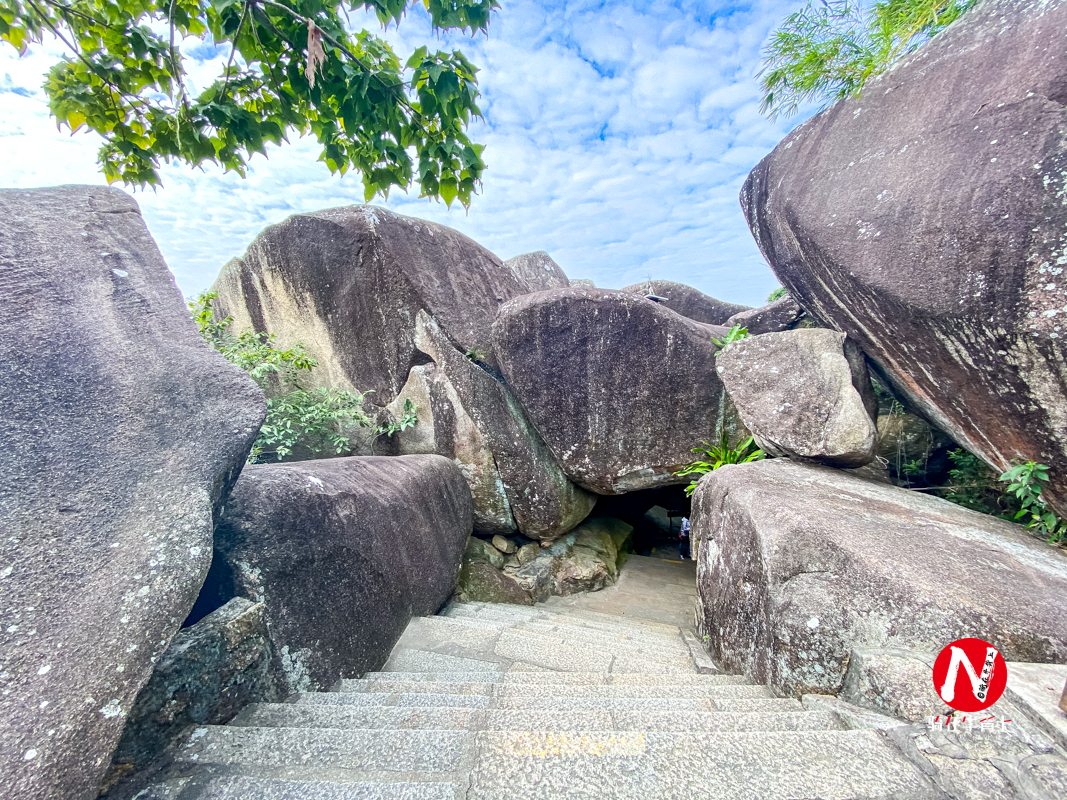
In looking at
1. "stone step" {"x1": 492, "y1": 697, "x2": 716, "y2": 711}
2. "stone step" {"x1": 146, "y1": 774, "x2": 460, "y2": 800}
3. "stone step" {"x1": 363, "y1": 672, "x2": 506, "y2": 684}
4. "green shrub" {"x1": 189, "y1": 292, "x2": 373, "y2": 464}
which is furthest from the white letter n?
"green shrub" {"x1": 189, "y1": 292, "x2": 373, "y2": 464}

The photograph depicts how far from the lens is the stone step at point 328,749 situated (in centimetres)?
140

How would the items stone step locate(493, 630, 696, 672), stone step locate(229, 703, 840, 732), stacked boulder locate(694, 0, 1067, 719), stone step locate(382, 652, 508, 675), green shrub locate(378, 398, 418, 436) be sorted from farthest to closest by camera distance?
green shrub locate(378, 398, 418, 436), stone step locate(493, 630, 696, 672), stone step locate(382, 652, 508, 675), stacked boulder locate(694, 0, 1067, 719), stone step locate(229, 703, 840, 732)

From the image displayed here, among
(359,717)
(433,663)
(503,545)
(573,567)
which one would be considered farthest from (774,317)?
(359,717)

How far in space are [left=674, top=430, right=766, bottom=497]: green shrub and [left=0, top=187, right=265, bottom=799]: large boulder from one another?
504cm

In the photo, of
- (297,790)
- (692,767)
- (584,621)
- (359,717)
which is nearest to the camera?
(297,790)

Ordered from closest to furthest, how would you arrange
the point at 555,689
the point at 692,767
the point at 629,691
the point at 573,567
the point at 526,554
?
the point at 692,767, the point at 555,689, the point at 629,691, the point at 526,554, the point at 573,567

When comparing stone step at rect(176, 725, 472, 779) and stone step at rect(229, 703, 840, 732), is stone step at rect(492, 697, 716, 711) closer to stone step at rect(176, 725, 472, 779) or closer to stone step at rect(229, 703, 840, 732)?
stone step at rect(229, 703, 840, 732)

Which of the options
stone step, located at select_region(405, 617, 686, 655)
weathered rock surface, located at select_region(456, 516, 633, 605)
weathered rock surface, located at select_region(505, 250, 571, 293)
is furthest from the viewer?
weathered rock surface, located at select_region(505, 250, 571, 293)

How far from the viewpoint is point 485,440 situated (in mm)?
6270

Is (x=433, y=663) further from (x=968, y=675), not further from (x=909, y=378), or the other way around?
(x=909, y=378)

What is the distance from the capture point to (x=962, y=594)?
2.22 metres

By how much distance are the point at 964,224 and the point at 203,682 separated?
5043 mm

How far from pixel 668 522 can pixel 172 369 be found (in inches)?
444

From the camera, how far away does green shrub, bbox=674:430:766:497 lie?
5.63 meters
